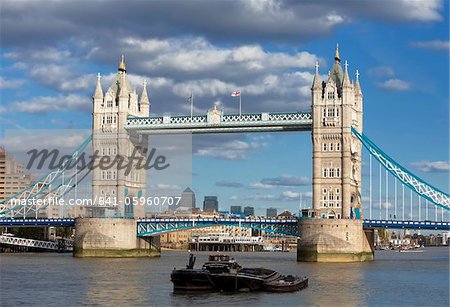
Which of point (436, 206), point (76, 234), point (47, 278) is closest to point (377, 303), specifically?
point (47, 278)

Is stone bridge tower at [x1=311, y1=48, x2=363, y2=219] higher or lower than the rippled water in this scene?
higher

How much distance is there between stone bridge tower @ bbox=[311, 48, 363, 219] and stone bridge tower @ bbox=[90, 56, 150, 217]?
22.0 m

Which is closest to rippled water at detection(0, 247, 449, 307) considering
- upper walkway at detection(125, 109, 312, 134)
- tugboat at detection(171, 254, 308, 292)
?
tugboat at detection(171, 254, 308, 292)

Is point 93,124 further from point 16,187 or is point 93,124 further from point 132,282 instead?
point 16,187

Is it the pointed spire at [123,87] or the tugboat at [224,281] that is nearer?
the tugboat at [224,281]

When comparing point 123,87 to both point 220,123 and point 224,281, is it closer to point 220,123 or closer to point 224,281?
point 220,123

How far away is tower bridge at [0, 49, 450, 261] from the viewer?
86125 millimetres

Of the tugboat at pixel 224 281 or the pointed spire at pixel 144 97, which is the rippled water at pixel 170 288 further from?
the pointed spire at pixel 144 97

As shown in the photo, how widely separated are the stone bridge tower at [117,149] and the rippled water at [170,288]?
2639 centimetres

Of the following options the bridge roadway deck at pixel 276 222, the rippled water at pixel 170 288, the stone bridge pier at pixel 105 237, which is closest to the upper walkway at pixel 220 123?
the bridge roadway deck at pixel 276 222

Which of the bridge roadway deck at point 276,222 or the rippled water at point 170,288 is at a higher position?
the bridge roadway deck at point 276,222

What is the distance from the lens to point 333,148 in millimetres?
92062

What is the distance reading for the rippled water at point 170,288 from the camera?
152 ft

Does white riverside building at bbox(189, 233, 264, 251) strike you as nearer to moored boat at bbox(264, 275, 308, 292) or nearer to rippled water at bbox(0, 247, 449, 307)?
rippled water at bbox(0, 247, 449, 307)
